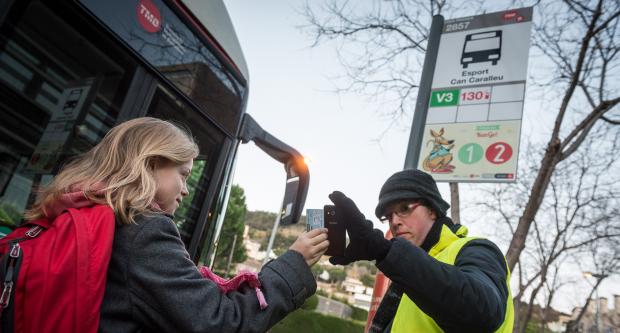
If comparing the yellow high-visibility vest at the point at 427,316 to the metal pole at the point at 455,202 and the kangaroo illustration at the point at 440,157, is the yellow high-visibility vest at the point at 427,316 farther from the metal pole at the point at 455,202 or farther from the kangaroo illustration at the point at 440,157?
the metal pole at the point at 455,202

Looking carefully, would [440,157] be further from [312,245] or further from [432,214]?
[312,245]

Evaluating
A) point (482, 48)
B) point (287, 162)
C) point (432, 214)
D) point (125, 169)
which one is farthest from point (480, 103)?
point (125, 169)

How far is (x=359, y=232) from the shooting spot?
165 cm

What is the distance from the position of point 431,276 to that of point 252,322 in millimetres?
644

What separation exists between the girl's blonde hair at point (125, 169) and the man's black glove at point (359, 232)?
0.62 m

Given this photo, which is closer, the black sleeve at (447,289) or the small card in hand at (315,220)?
the black sleeve at (447,289)

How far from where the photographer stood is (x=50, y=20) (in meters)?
2.38

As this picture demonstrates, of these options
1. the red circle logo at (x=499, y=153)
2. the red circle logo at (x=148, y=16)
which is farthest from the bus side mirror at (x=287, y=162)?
the red circle logo at (x=499, y=153)

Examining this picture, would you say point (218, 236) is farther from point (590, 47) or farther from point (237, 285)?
point (590, 47)

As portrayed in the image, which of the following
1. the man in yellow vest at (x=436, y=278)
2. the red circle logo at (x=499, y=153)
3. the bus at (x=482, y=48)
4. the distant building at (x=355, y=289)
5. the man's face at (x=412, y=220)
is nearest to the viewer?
the man in yellow vest at (x=436, y=278)

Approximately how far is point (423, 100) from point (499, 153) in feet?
3.07

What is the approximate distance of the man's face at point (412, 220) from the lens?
2.35m

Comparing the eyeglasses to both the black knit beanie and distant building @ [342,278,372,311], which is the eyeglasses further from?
distant building @ [342,278,372,311]

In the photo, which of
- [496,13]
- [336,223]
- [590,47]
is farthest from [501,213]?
[336,223]
